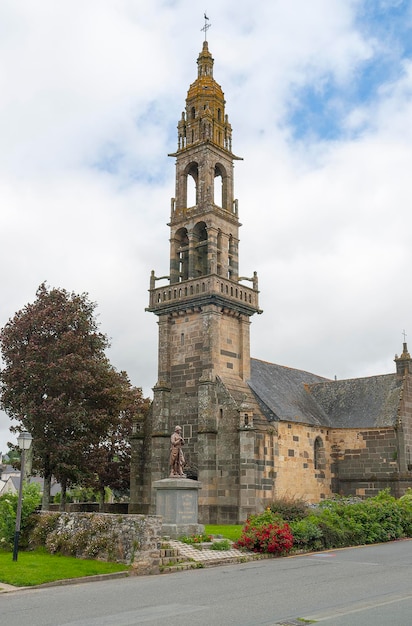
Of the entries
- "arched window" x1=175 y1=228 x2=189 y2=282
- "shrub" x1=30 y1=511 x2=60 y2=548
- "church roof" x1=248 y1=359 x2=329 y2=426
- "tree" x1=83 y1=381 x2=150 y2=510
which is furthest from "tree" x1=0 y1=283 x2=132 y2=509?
"shrub" x1=30 y1=511 x2=60 y2=548

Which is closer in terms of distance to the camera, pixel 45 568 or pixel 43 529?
pixel 45 568

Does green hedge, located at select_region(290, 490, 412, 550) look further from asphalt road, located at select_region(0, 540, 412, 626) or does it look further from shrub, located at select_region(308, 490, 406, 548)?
asphalt road, located at select_region(0, 540, 412, 626)

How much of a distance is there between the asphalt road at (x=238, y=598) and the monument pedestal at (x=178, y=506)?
9.36 ft

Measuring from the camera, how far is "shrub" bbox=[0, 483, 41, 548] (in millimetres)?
20344

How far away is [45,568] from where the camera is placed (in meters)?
16.2

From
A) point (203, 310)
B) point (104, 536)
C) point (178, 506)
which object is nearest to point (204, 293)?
point (203, 310)

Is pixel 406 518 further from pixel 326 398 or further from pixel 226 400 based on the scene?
pixel 326 398

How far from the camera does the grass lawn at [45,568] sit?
15.1 metres

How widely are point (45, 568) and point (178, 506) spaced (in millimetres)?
5309

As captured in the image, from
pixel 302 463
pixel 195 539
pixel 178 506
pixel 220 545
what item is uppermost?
pixel 302 463

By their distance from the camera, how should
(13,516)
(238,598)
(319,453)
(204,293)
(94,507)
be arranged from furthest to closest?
(94,507) < (319,453) < (204,293) < (13,516) < (238,598)

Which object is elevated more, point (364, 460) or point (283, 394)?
point (283, 394)

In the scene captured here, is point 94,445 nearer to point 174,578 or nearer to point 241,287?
point 241,287

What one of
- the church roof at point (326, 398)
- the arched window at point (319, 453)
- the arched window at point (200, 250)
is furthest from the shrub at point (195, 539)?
the arched window at point (200, 250)
